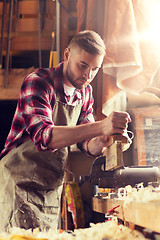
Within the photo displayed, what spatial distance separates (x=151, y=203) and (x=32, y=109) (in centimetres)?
85

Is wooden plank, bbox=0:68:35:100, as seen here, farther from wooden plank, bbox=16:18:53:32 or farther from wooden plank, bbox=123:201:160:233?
wooden plank, bbox=123:201:160:233

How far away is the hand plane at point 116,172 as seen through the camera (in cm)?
106

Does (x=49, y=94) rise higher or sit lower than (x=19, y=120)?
higher

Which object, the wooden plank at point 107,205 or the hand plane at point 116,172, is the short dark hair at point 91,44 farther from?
the wooden plank at point 107,205

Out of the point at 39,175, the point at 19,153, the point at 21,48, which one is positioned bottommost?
the point at 39,175

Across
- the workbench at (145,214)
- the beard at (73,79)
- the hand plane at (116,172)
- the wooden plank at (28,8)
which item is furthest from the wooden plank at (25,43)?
the workbench at (145,214)

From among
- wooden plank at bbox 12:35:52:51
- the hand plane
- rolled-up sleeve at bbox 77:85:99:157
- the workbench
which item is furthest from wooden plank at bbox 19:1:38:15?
the workbench

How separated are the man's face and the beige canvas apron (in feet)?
0.50

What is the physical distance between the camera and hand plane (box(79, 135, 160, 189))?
106 cm

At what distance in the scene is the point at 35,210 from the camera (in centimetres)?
137

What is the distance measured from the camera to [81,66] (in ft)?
4.74

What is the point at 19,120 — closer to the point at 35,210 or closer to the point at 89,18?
Answer: the point at 35,210

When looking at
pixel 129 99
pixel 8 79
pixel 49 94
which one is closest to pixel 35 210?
pixel 49 94

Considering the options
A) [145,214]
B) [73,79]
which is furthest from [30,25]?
[145,214]
